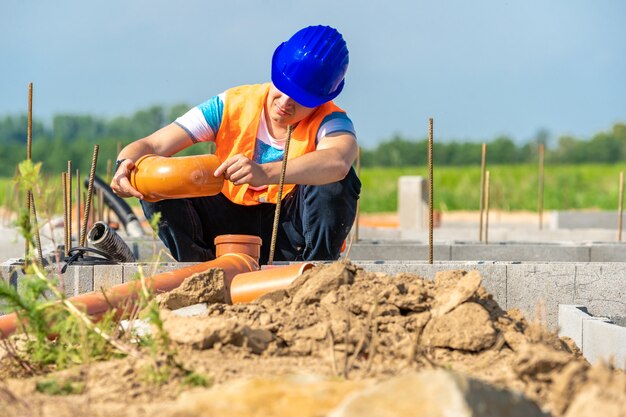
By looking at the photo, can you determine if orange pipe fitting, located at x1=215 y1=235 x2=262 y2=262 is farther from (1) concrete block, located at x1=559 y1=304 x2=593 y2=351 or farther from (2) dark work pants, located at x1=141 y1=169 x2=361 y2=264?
(1) concrete block, located at x1=559 y1=304 x2=593 y2=351

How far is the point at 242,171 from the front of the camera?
4223mm

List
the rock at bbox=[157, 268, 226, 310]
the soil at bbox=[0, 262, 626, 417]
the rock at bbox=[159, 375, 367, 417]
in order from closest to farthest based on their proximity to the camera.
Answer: the rock at bbox=[159, 375, 367, 417] → the soil at bbox=[0, 262, 626, 417] → the rock at bbox=[157, 268, 226, 310]

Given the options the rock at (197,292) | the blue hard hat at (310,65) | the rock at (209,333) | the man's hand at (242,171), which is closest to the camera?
the rock at (209,333)

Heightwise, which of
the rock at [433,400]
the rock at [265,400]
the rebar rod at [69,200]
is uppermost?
the rebar rod at [69,200]

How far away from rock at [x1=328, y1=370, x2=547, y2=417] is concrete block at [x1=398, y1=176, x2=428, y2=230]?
9.61m

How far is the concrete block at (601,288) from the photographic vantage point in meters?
4.55

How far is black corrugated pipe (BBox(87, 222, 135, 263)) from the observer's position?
5.03 m

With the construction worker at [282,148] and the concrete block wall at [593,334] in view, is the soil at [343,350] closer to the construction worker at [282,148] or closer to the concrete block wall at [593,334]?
the concrete block wall at [593,334]

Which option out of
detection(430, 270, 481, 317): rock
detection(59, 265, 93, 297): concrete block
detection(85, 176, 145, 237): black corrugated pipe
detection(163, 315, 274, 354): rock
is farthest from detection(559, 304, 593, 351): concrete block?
detection(85, 176, 145, 237): black corrugated pipe

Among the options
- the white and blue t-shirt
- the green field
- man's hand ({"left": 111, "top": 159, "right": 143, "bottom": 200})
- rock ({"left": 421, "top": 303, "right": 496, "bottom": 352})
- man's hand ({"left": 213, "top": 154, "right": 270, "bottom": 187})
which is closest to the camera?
rock ({"left": 421, "top": 303, "right": 496, "bottom": 352})

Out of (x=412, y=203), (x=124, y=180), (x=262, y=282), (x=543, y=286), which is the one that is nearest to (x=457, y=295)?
(x=262, y=282)

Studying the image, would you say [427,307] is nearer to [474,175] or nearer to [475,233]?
[475,233]

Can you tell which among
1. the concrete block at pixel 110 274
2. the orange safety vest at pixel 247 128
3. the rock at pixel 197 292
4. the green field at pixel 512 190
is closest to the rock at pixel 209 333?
the rock at pixel 197 292

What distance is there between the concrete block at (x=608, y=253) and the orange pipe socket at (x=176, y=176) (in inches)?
122
